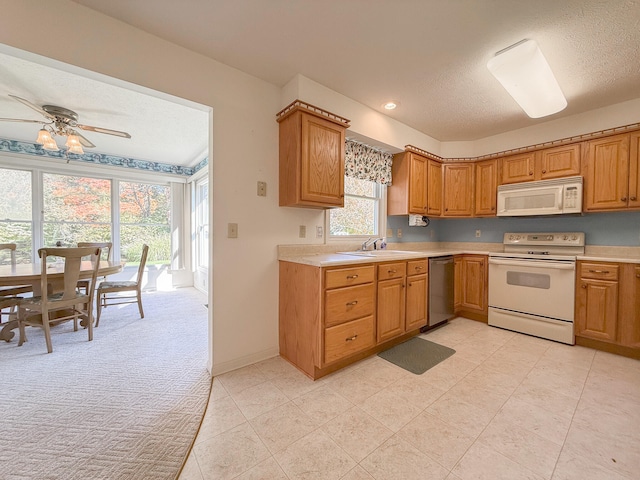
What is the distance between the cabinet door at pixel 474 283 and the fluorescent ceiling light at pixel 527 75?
1846 mm

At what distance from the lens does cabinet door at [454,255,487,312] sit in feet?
10.8

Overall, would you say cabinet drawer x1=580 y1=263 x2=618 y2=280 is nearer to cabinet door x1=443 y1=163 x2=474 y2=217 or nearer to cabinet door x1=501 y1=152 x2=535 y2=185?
cabinet door x1=501 y1=152 x2=535 y2=185

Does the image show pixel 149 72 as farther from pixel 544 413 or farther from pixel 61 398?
pixel 544 413

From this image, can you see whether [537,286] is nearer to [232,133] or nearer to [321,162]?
[321,162]

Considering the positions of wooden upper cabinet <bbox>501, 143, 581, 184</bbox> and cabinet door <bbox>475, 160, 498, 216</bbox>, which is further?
cabinet door <bbox>475, 160, 498, 216</bbox>

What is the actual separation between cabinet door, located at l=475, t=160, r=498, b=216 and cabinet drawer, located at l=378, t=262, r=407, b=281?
6.13ft

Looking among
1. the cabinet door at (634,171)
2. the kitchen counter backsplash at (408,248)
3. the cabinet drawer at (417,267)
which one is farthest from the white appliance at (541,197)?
the cabinet drawer at (417,267)

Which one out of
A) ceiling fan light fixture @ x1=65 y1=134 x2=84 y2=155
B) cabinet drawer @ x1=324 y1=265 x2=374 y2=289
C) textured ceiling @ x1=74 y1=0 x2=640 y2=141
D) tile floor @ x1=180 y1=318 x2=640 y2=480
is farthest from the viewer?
ceiling fan light fixture @ x1=65 y1=134 x2=84 y2=155

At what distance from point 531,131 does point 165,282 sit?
6.47 m

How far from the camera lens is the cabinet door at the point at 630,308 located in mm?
2314

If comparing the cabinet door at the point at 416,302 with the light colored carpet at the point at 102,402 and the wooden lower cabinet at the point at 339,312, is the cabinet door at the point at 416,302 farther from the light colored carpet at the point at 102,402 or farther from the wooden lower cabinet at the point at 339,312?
the light colored carpet at the point at 102,402

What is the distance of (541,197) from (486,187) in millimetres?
647

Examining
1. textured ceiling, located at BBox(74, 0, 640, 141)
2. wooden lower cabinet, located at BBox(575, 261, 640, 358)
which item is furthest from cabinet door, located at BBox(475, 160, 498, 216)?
wooden lower cabinet, located at BBox(575, 261, 640, 358)

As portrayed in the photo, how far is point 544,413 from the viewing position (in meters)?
1.61
